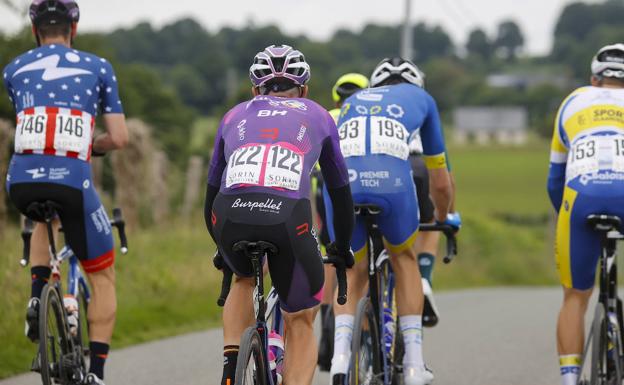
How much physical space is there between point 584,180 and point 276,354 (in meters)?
2.04

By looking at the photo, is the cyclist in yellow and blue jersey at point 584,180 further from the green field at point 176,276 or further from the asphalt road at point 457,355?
the green field at point 176,276

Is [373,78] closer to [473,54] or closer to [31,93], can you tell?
[31,93]

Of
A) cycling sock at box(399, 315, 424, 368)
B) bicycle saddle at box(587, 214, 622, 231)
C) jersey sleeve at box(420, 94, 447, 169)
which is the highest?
jersey sleeve at box(420, 94, 447, 169)

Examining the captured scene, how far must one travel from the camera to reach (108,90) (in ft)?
22.7

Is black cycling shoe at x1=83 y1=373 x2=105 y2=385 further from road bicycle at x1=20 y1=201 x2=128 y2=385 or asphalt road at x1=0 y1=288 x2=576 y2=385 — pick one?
asphalt road at x1=0 y1=288 x2=576 y2=385

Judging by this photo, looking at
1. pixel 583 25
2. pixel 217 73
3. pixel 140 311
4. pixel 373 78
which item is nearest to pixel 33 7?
pixel 373 78

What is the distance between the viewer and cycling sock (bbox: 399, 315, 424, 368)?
22.9 feet

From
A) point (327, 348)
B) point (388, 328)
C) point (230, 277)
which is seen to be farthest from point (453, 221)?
point (230, 277)

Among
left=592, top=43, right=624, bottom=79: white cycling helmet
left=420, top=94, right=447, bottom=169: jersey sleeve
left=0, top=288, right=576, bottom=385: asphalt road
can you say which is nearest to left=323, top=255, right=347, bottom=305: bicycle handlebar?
left=420, top=94, right=447, bottom=169: jersey sleeve

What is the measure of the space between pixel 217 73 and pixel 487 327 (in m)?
96.7

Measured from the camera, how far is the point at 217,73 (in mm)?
107688

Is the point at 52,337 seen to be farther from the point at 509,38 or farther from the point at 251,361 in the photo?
the point at 509,38

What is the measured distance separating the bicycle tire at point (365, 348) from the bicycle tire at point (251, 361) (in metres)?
1.15

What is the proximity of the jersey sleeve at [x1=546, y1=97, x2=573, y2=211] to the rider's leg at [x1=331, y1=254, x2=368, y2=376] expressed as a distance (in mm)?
1195
